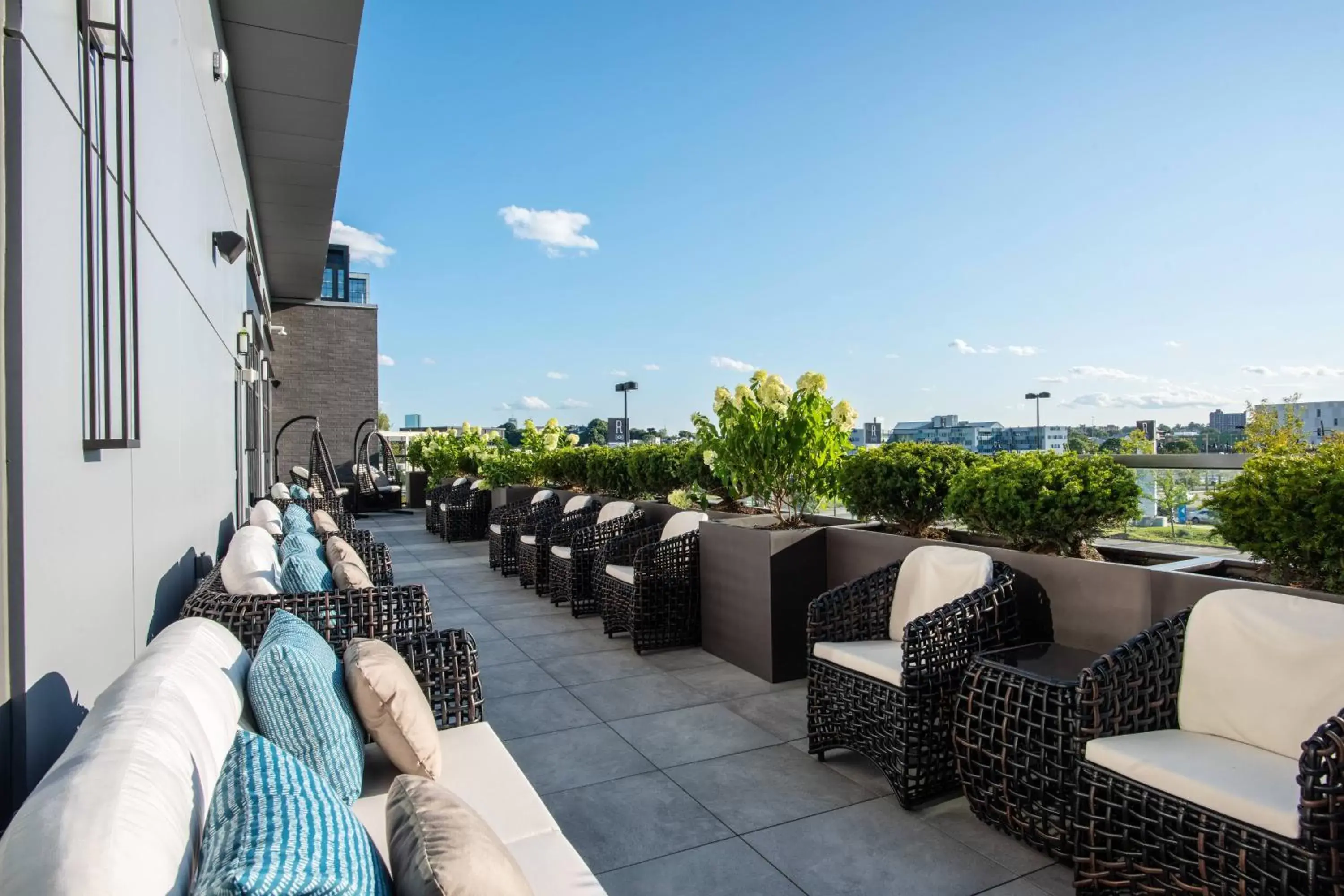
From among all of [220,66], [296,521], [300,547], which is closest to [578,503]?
[296,521]

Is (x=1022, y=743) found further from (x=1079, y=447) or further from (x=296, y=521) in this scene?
(x=296, y=521)

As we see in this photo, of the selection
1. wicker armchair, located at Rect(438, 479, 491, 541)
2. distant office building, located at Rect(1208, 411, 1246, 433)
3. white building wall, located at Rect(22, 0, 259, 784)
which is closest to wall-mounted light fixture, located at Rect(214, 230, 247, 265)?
white building wall, located at Rect(22, 0, 259, 784)

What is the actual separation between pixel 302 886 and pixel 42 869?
0.78 feet

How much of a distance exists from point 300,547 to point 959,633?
9.72 ft

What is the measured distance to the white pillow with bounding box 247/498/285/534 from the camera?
183 inches

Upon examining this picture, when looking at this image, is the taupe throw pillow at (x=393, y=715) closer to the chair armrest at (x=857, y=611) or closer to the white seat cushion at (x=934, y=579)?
the chair armrest at (x=857, y=611)

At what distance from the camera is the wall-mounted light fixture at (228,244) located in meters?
4.27

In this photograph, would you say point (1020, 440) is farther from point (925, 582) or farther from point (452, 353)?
point (452, 353)

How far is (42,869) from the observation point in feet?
2.37

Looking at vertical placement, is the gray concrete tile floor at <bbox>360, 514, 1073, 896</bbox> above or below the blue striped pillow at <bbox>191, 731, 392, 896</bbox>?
below

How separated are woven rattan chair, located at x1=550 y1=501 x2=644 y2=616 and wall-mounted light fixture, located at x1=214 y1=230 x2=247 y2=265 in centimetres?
290

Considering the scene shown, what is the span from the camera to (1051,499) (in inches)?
117

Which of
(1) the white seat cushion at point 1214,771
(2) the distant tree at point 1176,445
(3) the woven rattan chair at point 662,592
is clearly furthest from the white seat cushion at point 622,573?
(2) the distant tree at point 1176,445

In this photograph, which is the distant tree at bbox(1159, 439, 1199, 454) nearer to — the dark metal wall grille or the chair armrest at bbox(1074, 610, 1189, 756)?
the chair armrest at bbox(1074, 610, 1189, 756)
